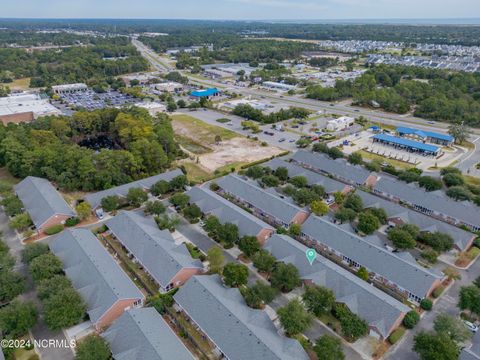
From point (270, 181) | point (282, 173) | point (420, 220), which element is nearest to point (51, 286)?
point (270, 181)

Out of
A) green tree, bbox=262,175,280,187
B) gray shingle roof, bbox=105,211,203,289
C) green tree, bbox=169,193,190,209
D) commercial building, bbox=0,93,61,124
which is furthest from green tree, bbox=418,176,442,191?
commercial building, bbox=0,93,61,124

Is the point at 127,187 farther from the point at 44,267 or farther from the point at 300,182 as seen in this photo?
the point at 300,182

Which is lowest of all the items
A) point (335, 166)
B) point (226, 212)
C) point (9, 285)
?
point (335, 166)

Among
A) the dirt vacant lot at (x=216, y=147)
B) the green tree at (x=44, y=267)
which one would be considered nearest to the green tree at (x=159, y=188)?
the dirt vacant lot at (x=216, y=147)

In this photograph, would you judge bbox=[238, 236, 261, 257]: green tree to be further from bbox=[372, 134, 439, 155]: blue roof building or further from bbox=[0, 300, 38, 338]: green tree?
bbox=[372, 134, 439, 155]: blue roof building

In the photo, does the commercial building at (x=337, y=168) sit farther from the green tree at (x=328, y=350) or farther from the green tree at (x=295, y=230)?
the green tree at (x=328, y=350)

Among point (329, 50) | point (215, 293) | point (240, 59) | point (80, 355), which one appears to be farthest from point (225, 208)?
point (329, 50)
